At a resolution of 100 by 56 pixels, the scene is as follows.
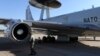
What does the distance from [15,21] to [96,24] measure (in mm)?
6202

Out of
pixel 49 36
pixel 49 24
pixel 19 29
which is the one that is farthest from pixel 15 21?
pixel 49 36

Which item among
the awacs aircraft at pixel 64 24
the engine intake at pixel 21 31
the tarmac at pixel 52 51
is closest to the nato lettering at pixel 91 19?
the awacs aircraft at pixel 64 24

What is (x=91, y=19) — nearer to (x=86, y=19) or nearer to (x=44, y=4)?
(x=86, y=19)

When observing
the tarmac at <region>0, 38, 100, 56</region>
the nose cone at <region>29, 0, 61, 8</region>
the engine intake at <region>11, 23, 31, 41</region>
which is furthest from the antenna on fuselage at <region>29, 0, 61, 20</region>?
the engine intake at <region>11, 23, 31, 41</region>

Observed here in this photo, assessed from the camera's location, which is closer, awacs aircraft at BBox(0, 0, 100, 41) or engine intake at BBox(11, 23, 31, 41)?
engine intake at BBox(11, 23, 31, 41)

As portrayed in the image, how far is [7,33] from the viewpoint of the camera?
1255 cm

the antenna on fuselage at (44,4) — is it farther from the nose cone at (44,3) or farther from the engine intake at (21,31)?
the engine intake at (21,31)

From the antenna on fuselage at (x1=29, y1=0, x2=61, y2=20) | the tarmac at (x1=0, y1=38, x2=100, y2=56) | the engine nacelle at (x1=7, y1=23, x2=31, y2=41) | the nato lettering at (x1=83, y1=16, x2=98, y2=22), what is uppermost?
the antenna on fuselage at (x1=29, y1=0, x2=61, y2=20)

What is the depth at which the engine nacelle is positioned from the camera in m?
12.5

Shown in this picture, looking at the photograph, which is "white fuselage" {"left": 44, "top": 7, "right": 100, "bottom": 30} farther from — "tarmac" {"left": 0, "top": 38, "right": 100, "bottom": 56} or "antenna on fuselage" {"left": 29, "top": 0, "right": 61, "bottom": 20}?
"antenna on fuselage" {"left": 29, "top": 0, "right": 61, "bottom": 20}

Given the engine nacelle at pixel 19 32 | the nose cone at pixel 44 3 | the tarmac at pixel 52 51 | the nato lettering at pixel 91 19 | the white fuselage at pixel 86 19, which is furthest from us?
the nose cone at pixel 44 3

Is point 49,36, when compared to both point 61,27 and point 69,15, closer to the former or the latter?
point 69,15

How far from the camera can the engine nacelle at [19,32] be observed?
12463 millimetres

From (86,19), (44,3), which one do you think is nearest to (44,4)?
(44,3)
